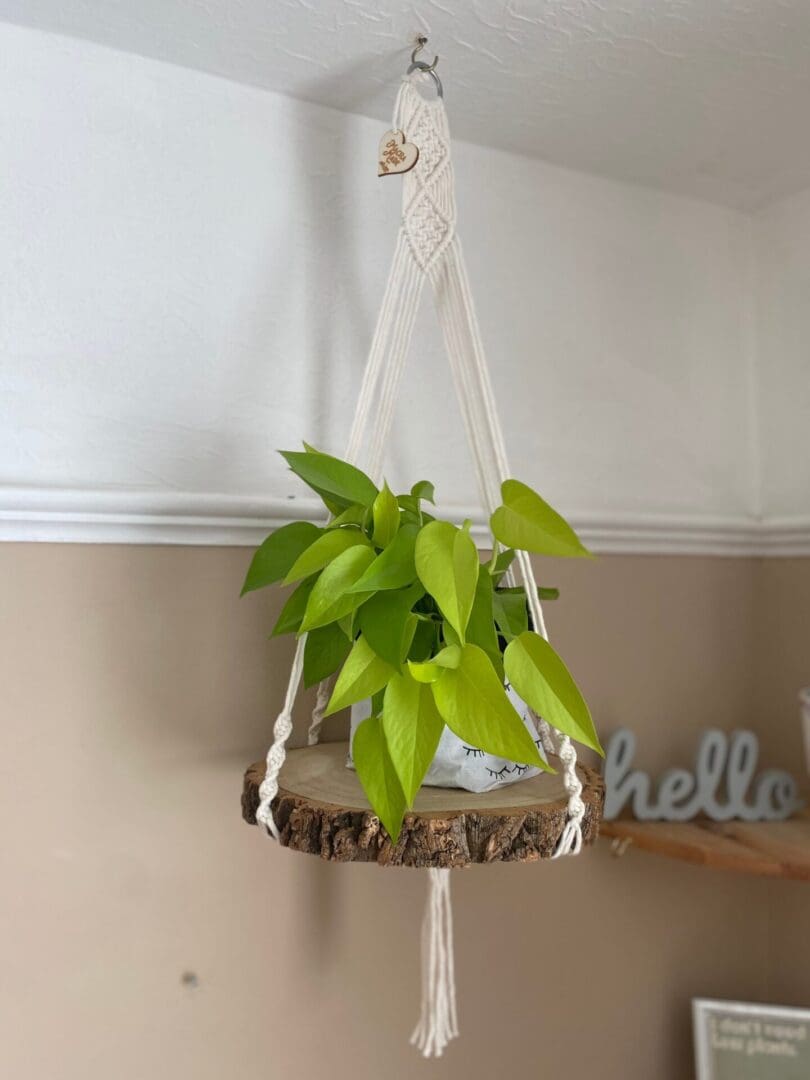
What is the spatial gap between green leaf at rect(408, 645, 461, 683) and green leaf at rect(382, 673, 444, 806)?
0.02m

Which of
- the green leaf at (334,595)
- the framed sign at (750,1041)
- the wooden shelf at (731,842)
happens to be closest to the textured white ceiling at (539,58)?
the green leaf at (334,595)


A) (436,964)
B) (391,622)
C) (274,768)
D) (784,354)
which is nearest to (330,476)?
(391,622)

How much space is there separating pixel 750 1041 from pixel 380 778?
0.72 metres

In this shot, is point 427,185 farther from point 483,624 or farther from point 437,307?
point 483,624

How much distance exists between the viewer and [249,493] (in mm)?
999

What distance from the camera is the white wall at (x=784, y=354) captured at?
4.06 feet

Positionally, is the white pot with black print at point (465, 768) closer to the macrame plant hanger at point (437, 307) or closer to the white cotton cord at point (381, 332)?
the macrame plant hanger at point (437, 307)

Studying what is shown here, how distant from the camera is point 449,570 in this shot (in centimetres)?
70

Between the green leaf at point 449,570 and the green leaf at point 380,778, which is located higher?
the green leaf at point 449,570

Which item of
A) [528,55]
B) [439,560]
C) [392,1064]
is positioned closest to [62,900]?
[392,1064]

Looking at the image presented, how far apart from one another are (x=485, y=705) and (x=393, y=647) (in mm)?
81

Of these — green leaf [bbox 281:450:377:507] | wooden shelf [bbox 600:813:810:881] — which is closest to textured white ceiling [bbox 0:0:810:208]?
green leaf [bbox 281:450:377:507]

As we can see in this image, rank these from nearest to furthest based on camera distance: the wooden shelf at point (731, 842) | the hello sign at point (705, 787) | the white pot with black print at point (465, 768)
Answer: the white pot with black print at point (465, 768), the wooden shelf at point (731, 842), the hello sign at point (705, 787)

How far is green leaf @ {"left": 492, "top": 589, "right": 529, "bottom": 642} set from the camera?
0.82m
